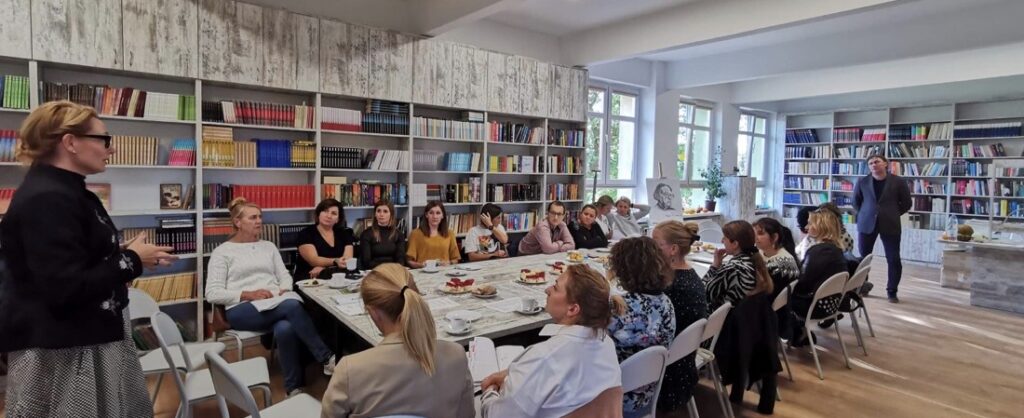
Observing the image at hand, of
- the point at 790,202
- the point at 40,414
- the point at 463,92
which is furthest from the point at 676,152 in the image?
the point at 40,414

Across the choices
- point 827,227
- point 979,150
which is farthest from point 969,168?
point 827,227

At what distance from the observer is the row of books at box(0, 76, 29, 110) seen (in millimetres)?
3377

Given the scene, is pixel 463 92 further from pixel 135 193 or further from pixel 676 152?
pixel 676 152

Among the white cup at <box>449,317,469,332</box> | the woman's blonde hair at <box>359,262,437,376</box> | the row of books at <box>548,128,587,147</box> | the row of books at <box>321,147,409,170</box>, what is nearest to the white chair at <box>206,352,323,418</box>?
the woman's blonde hair at <box>359,262,437,376</box>

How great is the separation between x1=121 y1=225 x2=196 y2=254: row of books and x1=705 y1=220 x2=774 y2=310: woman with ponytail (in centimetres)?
387

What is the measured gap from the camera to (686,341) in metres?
2.26

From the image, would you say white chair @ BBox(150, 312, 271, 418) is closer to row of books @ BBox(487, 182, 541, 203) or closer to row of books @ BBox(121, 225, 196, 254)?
row of books @ BBox(121, 225, 196, 254)

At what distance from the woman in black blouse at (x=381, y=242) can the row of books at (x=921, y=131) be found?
916 cm

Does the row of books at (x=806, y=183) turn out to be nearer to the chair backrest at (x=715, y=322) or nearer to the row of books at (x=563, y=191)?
the row of books at (x=563, y=191)

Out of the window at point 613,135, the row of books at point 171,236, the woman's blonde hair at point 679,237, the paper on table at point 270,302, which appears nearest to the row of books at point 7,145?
the row of books at point 171,236

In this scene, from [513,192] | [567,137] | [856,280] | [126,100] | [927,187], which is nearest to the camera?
[126,100]

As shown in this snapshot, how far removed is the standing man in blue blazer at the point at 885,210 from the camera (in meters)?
6.04

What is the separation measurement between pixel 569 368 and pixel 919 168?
1021 cm

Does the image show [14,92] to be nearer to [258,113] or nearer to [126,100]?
[126,100]
